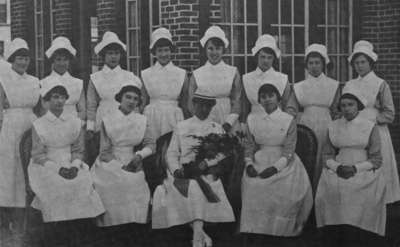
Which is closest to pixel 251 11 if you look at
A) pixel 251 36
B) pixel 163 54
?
pixel 251 36

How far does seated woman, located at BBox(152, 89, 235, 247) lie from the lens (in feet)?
17.1

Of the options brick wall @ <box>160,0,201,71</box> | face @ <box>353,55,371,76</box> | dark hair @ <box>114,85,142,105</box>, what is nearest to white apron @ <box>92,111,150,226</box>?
dark hair @ <box>114,85,142,105</box>

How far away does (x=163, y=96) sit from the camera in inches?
229

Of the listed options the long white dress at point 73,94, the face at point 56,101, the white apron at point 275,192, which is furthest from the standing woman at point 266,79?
the face at point 56,101

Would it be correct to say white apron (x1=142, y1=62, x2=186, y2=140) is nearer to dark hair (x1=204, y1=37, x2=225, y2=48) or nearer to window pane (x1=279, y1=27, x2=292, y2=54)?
dark hair (x1=204, y1=37, x2=225, y2=48)

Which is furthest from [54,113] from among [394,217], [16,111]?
[394,217]

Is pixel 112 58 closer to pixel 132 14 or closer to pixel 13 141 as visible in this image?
pixel 132 14

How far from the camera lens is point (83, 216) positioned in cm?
531

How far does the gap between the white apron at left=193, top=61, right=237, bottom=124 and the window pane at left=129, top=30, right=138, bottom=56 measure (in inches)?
47.8

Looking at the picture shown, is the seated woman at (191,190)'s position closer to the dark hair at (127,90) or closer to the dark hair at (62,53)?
the dark hair at (127,90)

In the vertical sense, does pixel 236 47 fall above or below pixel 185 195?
above

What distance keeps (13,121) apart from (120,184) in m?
1.17

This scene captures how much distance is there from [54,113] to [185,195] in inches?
53.7

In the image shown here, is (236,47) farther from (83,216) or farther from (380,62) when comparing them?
(83,216)
